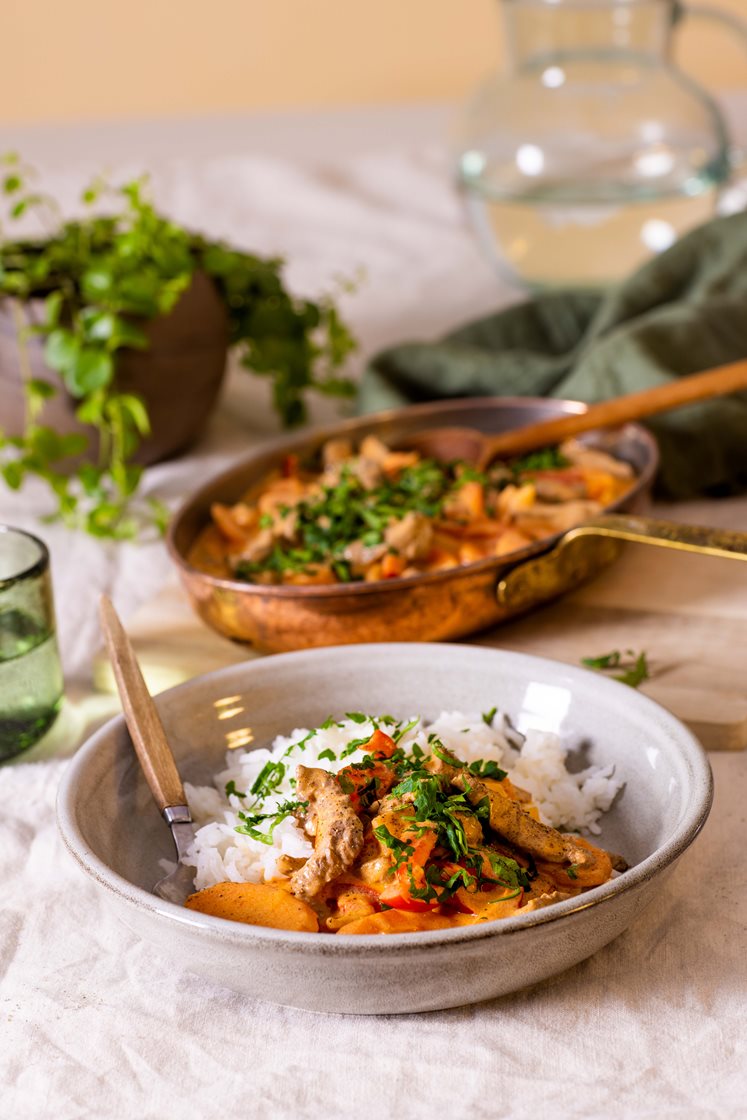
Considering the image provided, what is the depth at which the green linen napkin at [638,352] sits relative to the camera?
2.10 metres

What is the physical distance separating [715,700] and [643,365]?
31.0 inches

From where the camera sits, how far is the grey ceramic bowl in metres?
0.98

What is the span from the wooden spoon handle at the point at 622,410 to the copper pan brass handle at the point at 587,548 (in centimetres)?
29

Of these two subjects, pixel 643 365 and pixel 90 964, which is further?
pixel 643 365

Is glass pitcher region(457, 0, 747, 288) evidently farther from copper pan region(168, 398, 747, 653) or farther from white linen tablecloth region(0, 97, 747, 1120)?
white linen tablecloth region(0, 97, 747, 1120)

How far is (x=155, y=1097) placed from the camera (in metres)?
1.04

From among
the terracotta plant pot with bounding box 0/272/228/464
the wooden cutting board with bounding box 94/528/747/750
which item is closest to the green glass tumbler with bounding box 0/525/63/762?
the wooden cutting board with bounding box 94/528/747/750

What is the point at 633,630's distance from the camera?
1.69 metres

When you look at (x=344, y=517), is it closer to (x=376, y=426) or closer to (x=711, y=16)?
(x=376, y=426)

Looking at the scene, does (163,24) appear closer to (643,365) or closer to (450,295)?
(450,295)

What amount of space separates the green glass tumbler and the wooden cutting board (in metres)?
0.15

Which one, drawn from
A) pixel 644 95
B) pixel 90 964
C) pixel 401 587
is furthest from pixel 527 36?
pixel 90 964

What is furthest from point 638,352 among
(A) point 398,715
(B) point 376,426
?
(A) point 398,715

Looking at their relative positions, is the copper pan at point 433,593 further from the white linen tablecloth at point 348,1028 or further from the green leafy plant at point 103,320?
the green leafy plant at point 103,320
